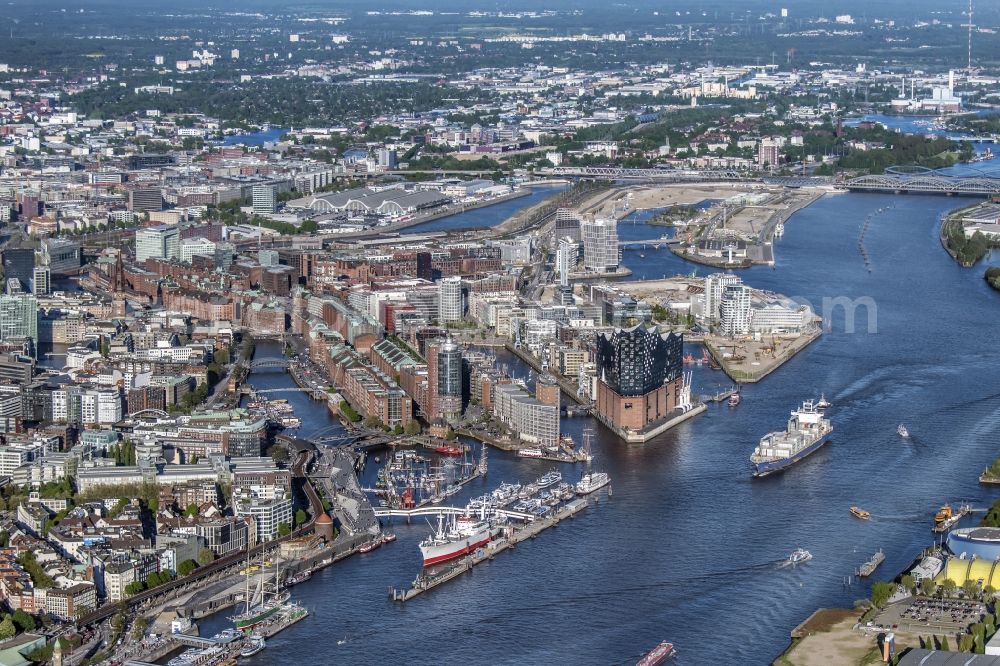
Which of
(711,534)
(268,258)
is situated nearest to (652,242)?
(268,258)

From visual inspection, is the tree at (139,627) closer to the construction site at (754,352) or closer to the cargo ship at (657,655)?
the cargo ship at (657,655)

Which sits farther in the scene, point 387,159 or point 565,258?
point 387,159

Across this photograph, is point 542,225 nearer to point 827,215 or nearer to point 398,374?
point 827,215

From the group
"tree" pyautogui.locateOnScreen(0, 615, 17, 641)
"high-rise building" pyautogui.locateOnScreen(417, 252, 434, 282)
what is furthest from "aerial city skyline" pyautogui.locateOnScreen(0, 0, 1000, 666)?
"high-rise building" pyautogui.locateOnScreen(417, 252, 434, 282)

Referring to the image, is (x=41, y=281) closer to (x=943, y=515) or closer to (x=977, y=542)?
(x=943, y=515)

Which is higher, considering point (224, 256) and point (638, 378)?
point (638, 378)

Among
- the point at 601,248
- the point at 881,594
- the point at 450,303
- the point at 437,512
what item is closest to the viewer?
the point at 881,594
